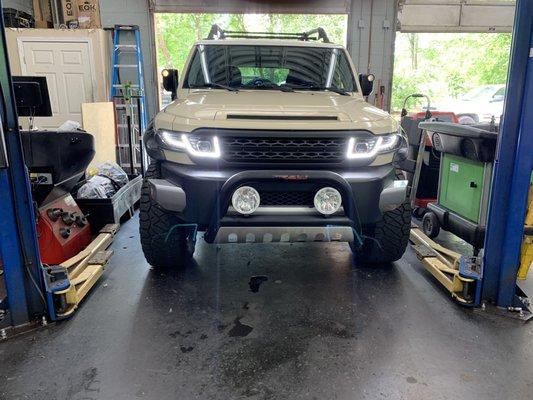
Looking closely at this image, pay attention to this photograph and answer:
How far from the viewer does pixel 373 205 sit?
2576 mm

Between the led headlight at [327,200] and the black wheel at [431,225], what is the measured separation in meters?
1.71

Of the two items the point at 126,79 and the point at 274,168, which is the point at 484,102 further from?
the point at 274,168

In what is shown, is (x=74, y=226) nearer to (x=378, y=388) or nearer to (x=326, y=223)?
(x=326, y=223)

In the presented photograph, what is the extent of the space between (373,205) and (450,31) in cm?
635

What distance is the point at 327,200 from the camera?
99.0 inches

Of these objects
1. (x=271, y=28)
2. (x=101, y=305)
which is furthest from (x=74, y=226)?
(x=271, y=28)

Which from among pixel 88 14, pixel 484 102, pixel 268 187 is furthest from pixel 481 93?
pixel 268 187

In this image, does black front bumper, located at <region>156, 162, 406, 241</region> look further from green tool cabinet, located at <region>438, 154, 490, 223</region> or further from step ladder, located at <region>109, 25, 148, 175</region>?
step ladder, located at <region>109, 25, 148, 175</region>

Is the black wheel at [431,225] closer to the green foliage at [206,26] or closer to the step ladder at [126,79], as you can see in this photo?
the step ladder at [126,79]

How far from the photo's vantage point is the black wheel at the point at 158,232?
287 cm

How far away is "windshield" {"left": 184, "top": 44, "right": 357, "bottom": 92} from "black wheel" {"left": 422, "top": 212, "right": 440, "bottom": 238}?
138cm

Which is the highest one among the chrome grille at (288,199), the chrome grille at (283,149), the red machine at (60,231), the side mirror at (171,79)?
the side mirror at (171,79)

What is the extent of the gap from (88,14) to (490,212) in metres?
6.93

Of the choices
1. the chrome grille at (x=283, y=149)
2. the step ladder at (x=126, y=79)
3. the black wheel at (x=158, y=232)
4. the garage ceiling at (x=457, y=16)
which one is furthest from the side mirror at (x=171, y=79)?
the garage ceiling at (x=457, y=16)
